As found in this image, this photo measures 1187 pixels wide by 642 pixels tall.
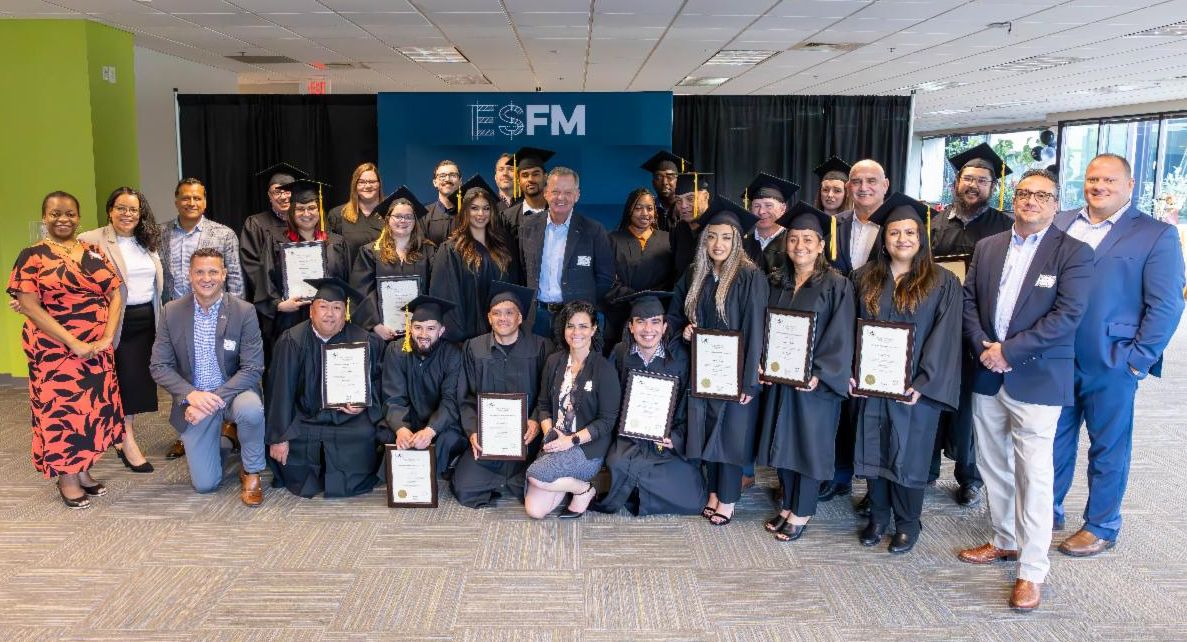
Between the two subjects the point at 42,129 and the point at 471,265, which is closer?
the point at 471,265

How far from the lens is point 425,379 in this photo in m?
4.11

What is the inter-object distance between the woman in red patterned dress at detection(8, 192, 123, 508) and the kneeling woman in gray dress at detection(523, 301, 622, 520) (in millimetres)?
2266

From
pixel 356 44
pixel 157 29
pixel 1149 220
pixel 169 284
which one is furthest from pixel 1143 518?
pixel 157 29

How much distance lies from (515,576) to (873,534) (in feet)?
5.30

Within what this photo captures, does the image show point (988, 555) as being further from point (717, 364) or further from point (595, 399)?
point (595, 399)

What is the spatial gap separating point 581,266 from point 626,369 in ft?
2.85

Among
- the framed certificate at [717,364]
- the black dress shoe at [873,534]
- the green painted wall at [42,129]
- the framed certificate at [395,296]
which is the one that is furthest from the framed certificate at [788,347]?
the green painted wall at [42,129]

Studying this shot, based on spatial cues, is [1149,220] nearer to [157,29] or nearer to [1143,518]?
[1143,518]

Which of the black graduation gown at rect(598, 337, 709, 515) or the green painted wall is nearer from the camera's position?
the black graduation gown at rect(598, 337, 709, 515)

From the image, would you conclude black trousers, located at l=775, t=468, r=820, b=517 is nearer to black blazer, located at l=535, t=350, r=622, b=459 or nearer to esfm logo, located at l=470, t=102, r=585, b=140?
black blazer, located at l=535, t=350, r=622, b=459

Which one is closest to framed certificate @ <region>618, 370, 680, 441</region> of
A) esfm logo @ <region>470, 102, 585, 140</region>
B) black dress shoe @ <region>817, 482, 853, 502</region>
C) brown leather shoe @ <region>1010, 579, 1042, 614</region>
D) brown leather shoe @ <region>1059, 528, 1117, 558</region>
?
black dress shoe @ <region>817, 482, 853, 502</region>

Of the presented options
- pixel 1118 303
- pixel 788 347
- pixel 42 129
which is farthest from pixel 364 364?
pixel 42 129

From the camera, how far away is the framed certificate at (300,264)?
4473 mm

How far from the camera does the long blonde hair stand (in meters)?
3.61
